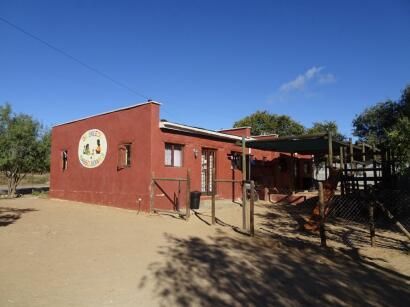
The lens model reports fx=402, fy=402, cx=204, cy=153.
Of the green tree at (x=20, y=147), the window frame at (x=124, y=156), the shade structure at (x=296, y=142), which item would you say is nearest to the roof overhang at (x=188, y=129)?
the shade structure at (x=296, y=142)

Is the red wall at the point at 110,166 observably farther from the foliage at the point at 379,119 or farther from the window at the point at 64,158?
the foliage at the point at 379,119

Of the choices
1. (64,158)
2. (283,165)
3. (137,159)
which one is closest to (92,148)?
(64,158)

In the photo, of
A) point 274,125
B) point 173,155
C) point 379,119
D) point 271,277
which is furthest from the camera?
point 274,125

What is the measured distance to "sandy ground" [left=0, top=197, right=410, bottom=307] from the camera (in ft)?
16.9

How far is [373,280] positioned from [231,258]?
242 centimetres

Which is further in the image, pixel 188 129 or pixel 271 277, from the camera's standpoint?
pixel 188 129

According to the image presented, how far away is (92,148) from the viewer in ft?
55.0

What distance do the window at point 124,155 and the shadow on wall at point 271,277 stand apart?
696 cm

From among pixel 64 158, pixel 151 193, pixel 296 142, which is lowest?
pixel 151 193

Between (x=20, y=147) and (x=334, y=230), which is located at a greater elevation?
(x=20, y=147)

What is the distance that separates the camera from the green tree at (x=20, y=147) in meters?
21.4

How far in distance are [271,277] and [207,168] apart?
10.6 m

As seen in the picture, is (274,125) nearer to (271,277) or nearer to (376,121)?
(376,121)

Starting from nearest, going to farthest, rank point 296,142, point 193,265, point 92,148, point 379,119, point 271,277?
point 271,277 < point 193,265 < point 296,142 < point 92,148 < point 379,119
